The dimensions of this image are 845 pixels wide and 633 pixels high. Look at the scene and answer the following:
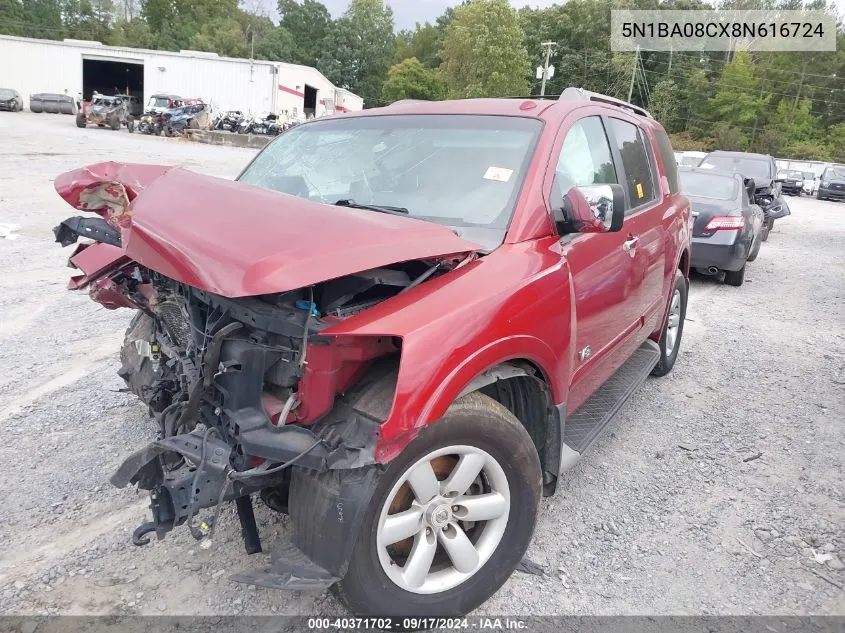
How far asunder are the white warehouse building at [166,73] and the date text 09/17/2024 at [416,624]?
4367 centimetres

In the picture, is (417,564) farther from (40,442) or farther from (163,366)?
(40,442)

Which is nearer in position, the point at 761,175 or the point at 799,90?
the point at 761,175

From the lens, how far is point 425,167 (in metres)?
3.04

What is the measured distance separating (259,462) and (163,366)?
35.2 inches

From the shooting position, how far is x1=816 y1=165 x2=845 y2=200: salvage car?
92.0 feet

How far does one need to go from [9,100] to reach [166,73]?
9.88 m

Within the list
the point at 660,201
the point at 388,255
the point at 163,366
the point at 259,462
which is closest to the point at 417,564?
the point at 259,462

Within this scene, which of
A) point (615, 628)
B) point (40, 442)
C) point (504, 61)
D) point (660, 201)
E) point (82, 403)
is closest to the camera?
point (615, 628)

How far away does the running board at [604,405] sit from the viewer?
300 cm

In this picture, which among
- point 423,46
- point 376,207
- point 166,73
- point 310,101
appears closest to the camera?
point 376,207

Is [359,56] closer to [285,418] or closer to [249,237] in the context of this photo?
[249,237]

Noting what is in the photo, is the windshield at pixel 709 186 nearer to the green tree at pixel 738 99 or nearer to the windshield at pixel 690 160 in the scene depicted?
the windshield at pixel 690 160

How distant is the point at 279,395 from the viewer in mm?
2188

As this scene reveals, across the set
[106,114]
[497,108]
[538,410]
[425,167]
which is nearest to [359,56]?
[106,114]
